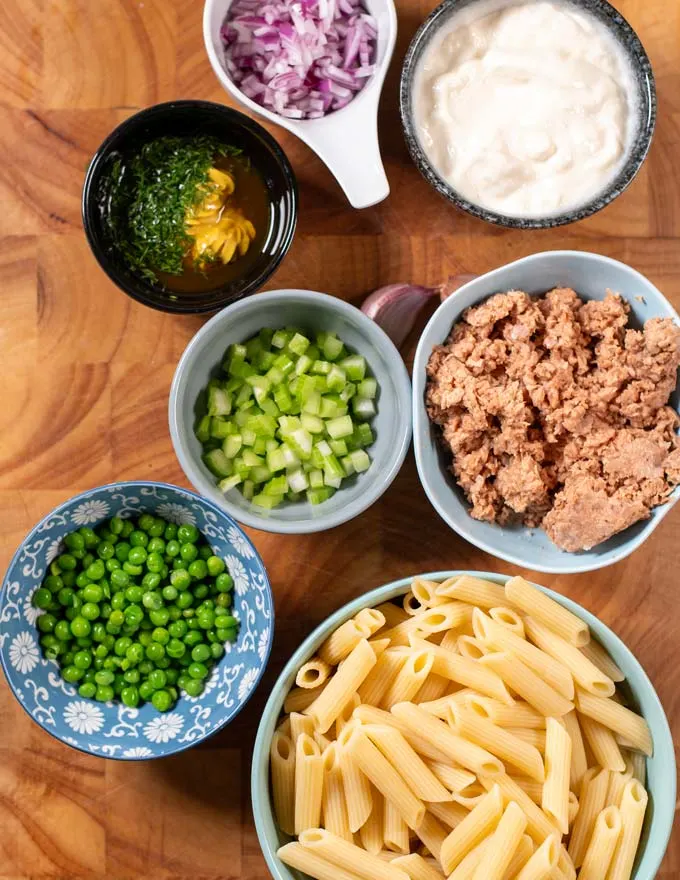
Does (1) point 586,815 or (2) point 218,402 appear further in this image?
(2) point 218,402

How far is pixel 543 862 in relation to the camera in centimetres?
196

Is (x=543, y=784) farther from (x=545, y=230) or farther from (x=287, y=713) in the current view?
(x=545, y=230)

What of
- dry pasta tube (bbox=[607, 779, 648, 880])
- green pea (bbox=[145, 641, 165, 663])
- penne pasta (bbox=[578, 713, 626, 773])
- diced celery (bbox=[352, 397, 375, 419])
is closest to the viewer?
dry pasta tube (bbox=[607, 779, 648, 880])

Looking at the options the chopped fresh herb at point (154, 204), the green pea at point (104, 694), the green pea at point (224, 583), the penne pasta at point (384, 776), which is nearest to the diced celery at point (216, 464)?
the green pea at point (224, 583)

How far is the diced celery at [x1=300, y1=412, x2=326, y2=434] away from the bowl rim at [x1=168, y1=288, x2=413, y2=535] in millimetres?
191

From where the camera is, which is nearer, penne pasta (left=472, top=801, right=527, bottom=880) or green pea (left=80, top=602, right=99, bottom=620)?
penne pasta (left=472, top=801, right=527, bottom=880)

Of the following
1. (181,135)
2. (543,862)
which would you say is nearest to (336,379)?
(181,135)

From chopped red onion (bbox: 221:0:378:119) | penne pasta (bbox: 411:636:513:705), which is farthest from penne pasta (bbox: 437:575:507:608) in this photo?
chopped red onion (bbox: 221:0:378:119)

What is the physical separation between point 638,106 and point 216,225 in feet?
3.59

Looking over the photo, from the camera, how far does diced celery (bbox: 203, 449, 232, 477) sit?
2.30 metres

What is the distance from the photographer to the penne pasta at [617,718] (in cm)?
212

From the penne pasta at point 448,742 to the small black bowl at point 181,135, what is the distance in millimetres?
1061

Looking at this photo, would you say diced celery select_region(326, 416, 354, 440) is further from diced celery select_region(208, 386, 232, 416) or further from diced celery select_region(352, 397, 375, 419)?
diced celery select_region(208, 386, 232, 416)

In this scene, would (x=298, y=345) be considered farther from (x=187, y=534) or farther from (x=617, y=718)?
(x=617, y=718)
